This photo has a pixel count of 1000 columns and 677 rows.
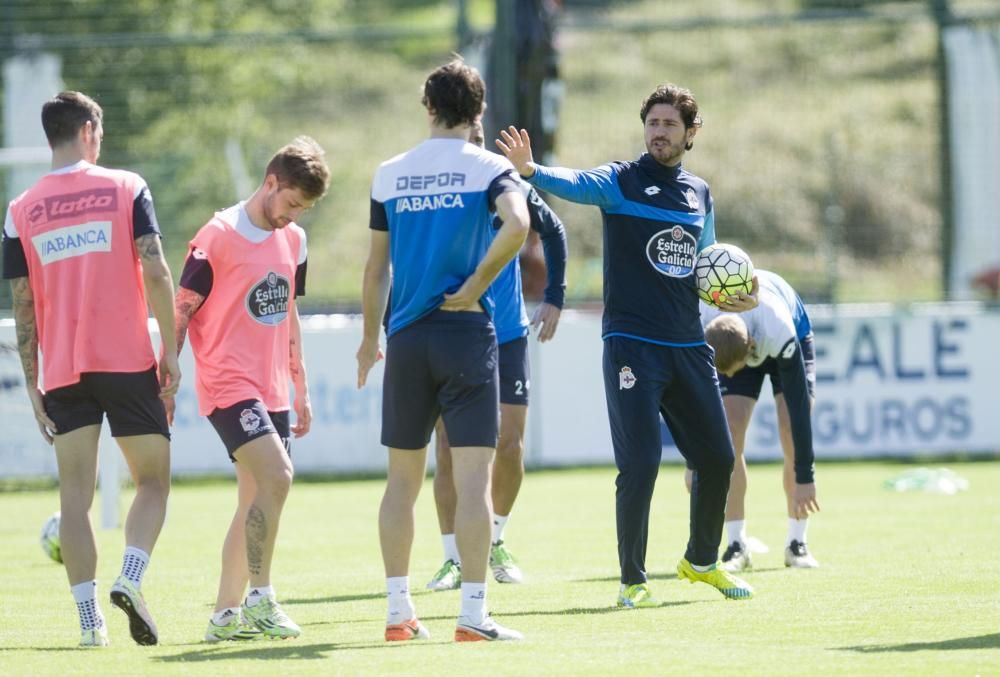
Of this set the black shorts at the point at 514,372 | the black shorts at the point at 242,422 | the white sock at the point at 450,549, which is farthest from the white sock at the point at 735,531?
the black shorts at the point at 242,422

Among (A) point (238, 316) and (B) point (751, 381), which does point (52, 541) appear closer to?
(A) point (238, 316)

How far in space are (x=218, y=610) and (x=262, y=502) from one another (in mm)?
554

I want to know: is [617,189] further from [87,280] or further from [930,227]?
[930,227]

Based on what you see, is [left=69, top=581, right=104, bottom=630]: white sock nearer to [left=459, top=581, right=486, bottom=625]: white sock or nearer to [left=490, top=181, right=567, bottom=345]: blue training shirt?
[left=459, top=581, right=486, bottom=625]: white sock

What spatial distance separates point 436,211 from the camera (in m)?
6.79

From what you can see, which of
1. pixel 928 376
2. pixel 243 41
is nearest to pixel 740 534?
pixel 928 376

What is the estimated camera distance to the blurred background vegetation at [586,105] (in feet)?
67.9

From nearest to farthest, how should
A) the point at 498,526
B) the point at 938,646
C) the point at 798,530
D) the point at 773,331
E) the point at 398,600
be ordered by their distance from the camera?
the point at 938,646 → the point at 398,600 → the point at 773,331 → the point at 498,526 → the point at 798,530

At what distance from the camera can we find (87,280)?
7.28 m

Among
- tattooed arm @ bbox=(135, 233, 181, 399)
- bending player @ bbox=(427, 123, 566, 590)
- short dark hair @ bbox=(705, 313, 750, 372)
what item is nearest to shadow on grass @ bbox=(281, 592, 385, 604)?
bending player @ bbox=(427, 123, 566, 590)

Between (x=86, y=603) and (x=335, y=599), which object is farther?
(x=335, y=599)

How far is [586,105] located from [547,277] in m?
31.0

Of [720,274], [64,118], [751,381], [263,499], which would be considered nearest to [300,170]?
[64,118]

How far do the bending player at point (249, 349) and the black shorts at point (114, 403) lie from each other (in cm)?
24
